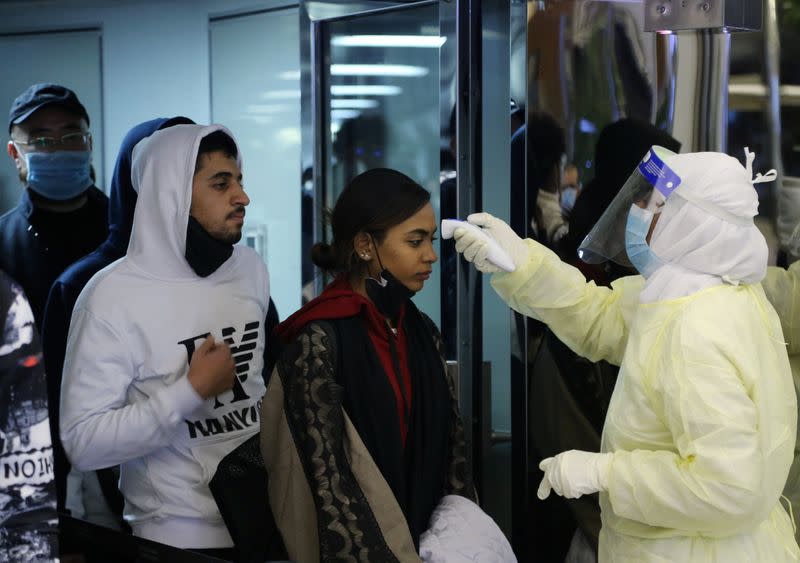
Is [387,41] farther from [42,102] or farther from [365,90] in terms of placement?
[42,102]

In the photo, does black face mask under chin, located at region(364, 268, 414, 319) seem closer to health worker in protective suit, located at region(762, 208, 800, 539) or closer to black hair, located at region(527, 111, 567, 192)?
black hair, located at region(527, 111, 567, 192)

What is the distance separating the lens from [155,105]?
13.3 feet

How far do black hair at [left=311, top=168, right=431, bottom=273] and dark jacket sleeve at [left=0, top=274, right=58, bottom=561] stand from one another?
2.85ft

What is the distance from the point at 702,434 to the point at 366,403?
645 millimetres

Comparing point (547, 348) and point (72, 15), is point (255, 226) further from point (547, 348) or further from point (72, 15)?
point (547, 348)

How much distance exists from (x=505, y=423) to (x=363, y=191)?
108cm

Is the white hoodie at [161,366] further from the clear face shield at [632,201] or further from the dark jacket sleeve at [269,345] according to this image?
the clear face shield at [632,201]

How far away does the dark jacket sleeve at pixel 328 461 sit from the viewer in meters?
2.05

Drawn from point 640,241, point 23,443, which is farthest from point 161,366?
point 640,241

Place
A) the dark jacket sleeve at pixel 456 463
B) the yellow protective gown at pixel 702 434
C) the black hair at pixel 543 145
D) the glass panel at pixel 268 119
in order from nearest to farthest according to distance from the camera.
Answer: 1. the yellow protective gown at pixel 702 434
2. the dark jacket sleeve at pixel 456 463
3. the black hair at pixel 543 145
4. the glass panel at pixel 268 119

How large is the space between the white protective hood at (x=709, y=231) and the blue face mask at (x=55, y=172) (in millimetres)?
1811

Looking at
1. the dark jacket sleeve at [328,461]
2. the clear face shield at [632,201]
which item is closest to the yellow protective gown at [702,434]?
the clear face shield at [632,201]

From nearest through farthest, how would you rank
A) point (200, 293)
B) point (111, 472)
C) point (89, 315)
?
point (89, 315)
point (200, 293)
point (111, 472)

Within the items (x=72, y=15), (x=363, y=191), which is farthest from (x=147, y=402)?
(x=72, y=15)
